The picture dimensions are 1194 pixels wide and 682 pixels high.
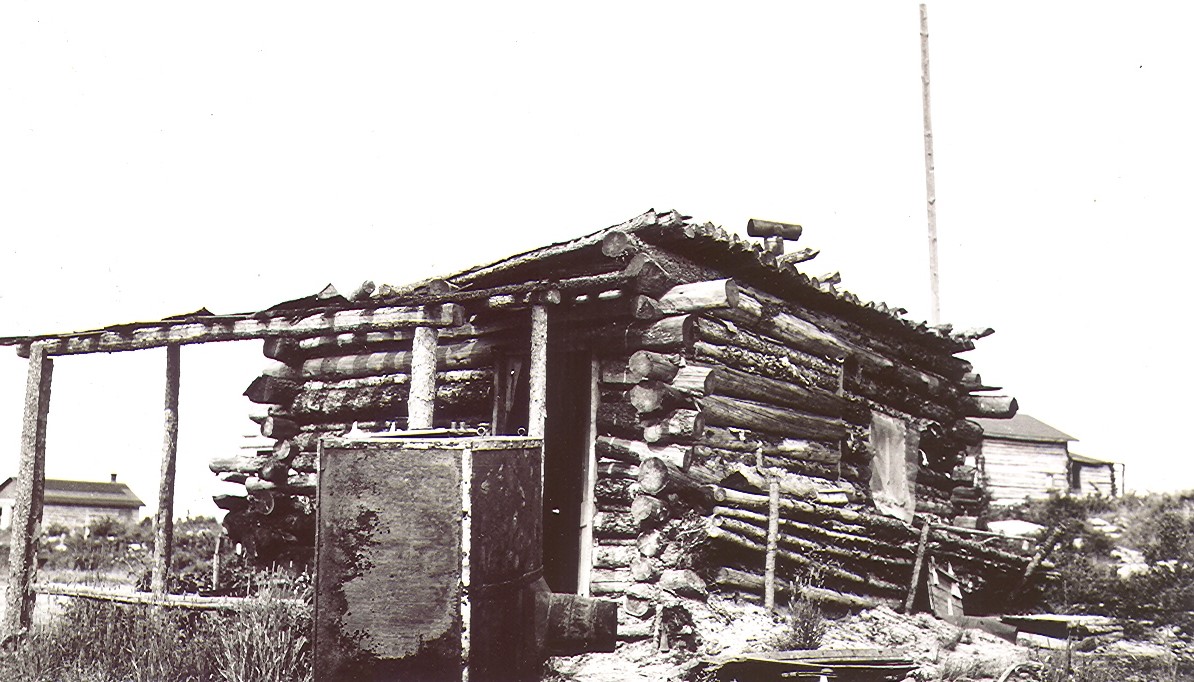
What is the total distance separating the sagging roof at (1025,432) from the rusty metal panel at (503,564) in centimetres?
3063

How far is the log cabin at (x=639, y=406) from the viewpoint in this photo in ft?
24.7

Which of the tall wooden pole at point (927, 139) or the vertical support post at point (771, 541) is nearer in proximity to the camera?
the vertical support post at point (771, 541)

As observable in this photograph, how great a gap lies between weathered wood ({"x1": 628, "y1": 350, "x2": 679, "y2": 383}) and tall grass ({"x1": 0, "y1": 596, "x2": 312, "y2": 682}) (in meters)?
3.12

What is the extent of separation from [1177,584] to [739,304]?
7778 mm

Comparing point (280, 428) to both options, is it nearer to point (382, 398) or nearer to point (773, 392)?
point (382, 398)

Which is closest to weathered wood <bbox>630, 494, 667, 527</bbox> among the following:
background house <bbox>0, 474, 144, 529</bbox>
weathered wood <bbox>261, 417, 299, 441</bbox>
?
weathered wood <bbox>261, 417, 299, 441</bbox>

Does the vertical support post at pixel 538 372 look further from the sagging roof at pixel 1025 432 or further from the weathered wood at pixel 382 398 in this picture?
the sagging roof at pixel 1025 432

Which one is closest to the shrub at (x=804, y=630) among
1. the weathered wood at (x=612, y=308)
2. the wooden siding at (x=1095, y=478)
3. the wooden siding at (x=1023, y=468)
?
the weathered wood at (x=612, y=308)

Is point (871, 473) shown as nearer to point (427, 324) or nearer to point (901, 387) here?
point (901, 387)

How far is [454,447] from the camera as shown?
3908mm

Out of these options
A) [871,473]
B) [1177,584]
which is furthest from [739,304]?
[1177,584]

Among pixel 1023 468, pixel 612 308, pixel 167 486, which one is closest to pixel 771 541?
pixel 612 308

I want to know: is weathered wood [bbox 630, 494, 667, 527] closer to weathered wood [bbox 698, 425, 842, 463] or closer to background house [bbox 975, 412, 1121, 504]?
weathered wood [bbox 698, 425, 842, 463]

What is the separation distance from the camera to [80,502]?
3147 centimetres
